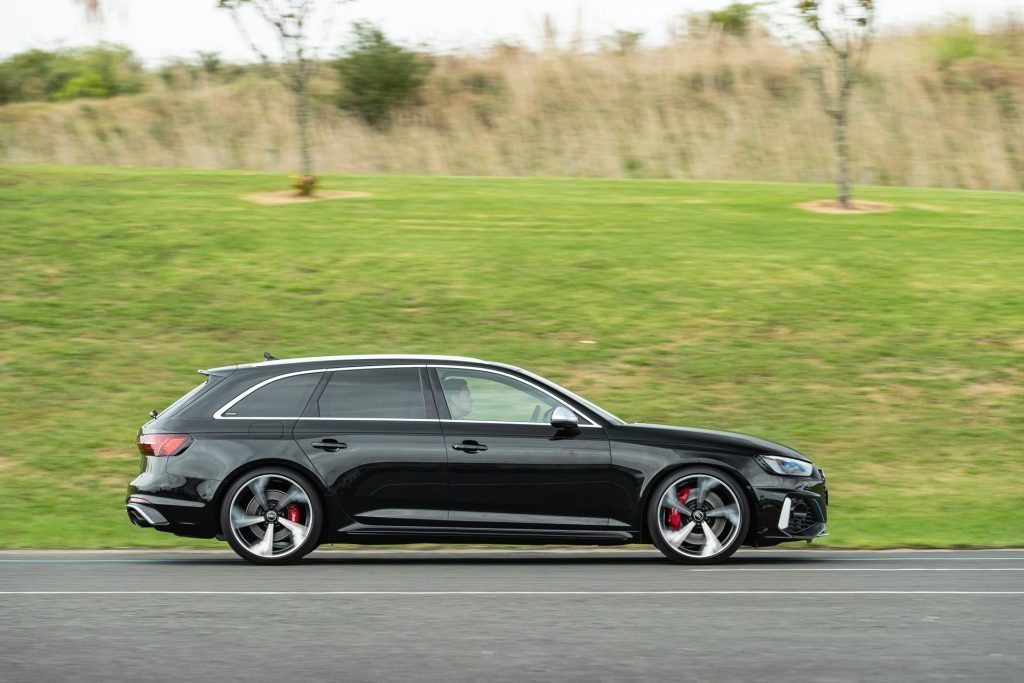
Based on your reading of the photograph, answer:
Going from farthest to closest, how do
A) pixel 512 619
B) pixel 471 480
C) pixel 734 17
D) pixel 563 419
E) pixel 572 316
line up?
1. pixel 734 17
2. pixel 572 316
3. pixel 471 480
4. pixel 563 419
5. pixel 512 619

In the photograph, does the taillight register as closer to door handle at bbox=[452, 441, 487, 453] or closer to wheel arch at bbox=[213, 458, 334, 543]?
wheel arch at bbox=[213, 458, 334, 543]

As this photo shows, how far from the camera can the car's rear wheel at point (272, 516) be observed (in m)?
10.1

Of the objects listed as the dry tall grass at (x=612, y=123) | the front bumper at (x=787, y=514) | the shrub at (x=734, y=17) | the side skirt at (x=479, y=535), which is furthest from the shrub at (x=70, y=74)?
the front bumper at (x=787, y=514)

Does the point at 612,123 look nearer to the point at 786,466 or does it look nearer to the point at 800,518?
the point at 786,466

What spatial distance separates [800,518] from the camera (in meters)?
10.2

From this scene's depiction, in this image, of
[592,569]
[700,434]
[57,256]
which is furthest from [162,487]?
[57,256]

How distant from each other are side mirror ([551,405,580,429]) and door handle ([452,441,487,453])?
521 mm

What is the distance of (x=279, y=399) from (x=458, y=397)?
50.3 inches

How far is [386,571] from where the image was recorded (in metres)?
9.93

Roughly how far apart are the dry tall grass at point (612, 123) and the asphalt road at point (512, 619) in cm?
2526

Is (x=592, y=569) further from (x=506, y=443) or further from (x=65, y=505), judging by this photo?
(x=65, y=505)

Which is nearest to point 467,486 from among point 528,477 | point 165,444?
point 528,477

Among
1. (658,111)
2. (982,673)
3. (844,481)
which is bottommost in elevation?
(844,481)

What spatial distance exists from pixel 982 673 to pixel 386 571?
14.7ft
